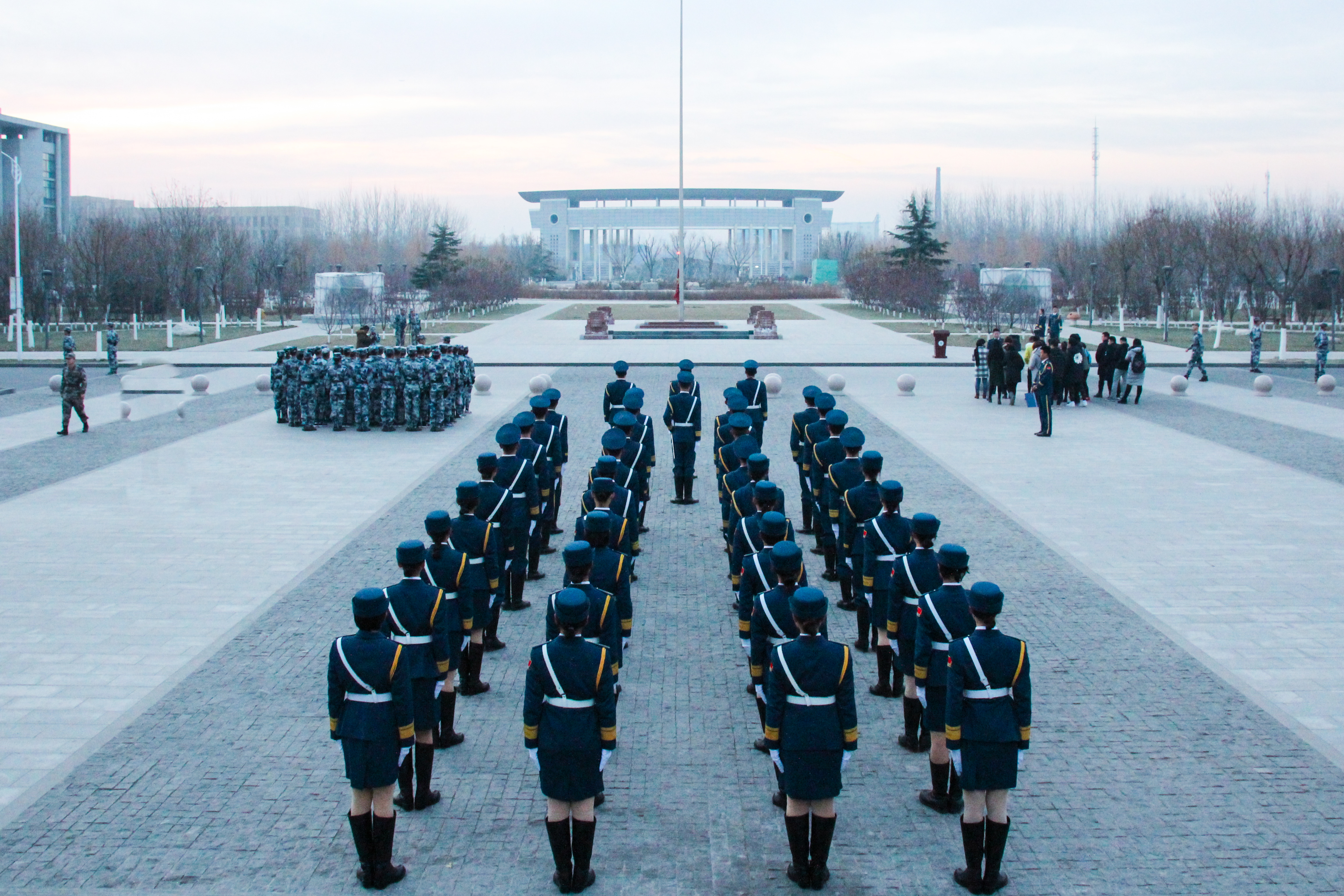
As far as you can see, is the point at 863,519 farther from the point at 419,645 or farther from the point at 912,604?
the point at 419,645

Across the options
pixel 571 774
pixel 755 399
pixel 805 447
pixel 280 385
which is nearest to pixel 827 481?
pixel 805 447

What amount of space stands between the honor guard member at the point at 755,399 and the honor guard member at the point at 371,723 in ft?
26.3

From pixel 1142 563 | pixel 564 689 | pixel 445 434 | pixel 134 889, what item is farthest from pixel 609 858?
pixel 445 434

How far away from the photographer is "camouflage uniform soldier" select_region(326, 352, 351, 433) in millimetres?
18297

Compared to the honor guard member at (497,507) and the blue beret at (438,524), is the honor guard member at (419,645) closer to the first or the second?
the blue beret at (438,524)

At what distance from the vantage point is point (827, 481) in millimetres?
9758

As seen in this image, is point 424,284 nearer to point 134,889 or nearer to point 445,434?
point 445,434

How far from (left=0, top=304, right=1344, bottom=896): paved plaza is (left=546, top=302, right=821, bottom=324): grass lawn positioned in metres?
34.5

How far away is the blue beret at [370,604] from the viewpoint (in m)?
5.33

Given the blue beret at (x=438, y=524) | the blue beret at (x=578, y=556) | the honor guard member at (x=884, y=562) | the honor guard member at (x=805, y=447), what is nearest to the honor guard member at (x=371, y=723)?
the blue beret at (x=578, y=556)

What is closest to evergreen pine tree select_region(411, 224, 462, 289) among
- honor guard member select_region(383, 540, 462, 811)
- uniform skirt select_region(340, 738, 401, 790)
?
honor guard member select_region(383, 540, 462, 811)

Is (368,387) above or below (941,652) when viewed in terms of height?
above

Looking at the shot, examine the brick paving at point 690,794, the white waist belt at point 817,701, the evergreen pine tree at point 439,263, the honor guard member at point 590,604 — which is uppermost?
→ the evergreen pine tree at point 439,263

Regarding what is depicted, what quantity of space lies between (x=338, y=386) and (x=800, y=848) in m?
14.5
